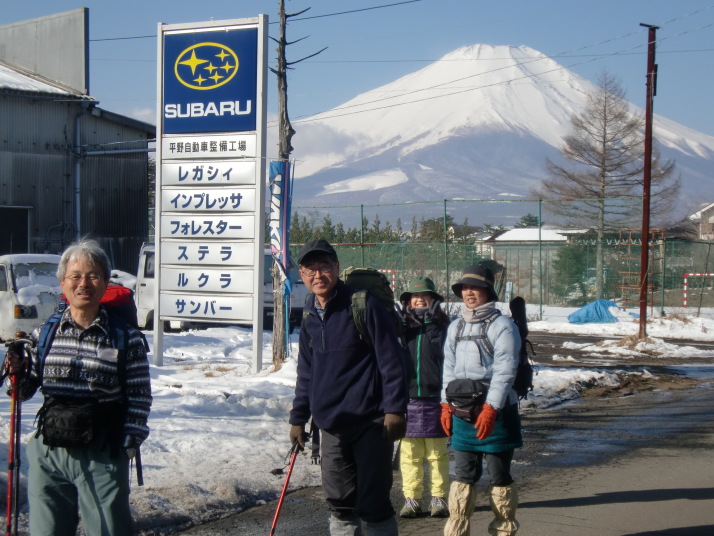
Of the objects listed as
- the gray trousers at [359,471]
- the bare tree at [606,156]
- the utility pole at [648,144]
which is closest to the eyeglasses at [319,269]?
the gray trousers at [359,471]

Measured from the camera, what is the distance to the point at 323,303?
4.55 metres

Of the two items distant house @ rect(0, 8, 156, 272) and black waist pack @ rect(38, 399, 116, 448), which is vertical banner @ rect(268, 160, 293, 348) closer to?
black waist pack @ rect(38, 399, 116, 448)

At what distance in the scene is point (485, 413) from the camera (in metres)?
4.91

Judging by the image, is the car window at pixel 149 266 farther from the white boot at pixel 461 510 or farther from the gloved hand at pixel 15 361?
the gloved hand at pixel 15 361

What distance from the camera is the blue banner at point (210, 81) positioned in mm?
12242

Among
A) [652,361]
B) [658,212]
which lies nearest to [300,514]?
[652,361]

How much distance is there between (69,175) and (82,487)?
24390mm

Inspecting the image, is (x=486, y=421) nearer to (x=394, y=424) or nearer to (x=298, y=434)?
(x=394, y=424)

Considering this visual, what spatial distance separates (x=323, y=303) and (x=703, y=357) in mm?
14296

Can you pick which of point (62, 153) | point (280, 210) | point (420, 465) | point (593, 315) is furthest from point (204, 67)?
point (593, 315)

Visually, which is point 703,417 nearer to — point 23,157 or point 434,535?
point 434,535

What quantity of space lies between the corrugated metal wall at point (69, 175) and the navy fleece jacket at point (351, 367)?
23.0 metres

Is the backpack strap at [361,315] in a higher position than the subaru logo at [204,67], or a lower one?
lower

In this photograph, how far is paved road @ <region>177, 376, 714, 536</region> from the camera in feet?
18.6
